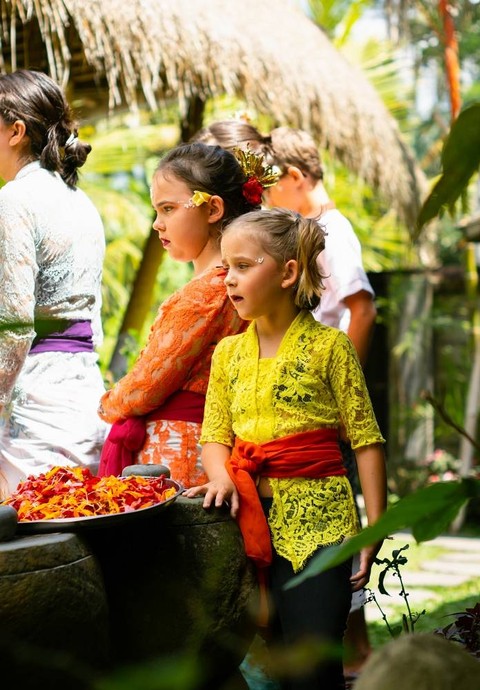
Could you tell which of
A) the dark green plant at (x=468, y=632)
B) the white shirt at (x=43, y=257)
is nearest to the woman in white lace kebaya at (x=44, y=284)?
the white shirt at (x=43, y=257)

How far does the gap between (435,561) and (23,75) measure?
14.3ft

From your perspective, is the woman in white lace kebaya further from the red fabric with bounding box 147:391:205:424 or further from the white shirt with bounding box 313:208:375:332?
the white shirt with bounding box 313:208:375:332

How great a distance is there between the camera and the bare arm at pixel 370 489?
2.17 meters

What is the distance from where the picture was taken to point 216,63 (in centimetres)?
584

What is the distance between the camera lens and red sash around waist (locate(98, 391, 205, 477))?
2.44 metres

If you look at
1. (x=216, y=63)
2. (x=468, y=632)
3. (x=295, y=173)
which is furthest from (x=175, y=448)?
(x=216, y=63)

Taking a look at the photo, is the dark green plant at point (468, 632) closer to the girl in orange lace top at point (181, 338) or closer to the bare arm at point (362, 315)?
the girl in orange lace top at point (181, 338)

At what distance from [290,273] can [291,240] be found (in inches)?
2.9

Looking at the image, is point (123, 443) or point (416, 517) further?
point (123, 443)

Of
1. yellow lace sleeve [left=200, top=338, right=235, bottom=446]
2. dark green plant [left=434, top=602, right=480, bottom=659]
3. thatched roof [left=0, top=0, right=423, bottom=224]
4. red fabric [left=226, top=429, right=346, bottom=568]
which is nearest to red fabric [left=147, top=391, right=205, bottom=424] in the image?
yellow lace sleeve [left=200, top=338, right=235, bottom=446]

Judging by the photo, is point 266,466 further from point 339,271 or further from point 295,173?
point 295,173

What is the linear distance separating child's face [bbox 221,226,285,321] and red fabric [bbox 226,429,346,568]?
0.30 meters

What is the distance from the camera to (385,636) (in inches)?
157

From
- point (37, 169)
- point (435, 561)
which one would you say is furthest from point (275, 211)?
point (435, 561)
